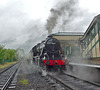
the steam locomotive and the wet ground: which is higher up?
the steam locomotive

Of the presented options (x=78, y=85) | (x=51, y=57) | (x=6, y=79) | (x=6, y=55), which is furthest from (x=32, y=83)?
(x=6, y=55)

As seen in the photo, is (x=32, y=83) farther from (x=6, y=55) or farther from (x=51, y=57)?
(x=6, y=55)

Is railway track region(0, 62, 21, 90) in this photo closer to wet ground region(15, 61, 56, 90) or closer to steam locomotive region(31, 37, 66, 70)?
wet ground region(15, 61, 56, 90)

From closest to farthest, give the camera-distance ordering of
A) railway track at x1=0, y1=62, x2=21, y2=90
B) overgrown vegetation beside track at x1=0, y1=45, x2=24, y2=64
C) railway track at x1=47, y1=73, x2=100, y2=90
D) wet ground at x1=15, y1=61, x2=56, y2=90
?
railway track at x1=47, y1=73, x2=100, y2=90, wet ground at x1=15, y1=61, x2=56, y2=90, railway track at x1=0, y1=62, x2=21, y2=90, overgrown vegetation beside track at x1=0, y1=45, x2=24, y2=64

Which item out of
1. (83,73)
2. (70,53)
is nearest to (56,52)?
(83,73)

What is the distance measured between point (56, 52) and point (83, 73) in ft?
9.91

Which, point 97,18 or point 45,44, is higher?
point 97,18

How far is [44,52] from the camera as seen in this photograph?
1238 centimetres

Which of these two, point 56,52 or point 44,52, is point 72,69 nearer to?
point 56,52

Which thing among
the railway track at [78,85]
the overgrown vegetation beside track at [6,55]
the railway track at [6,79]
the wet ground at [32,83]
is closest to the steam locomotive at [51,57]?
the wet ground at [32,83]

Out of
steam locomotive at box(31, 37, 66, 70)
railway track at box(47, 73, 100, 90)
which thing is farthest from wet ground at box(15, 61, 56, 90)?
steam locomotive at box(31, 37, 66, 70)

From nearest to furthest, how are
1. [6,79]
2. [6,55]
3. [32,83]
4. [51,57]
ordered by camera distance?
[32,83], [6,79], [51,57], [6,55]

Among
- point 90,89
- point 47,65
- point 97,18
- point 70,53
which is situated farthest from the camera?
point 70,53

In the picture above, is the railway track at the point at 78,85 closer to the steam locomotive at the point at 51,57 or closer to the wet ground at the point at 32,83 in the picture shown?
the wet ground at the point at 32,83
